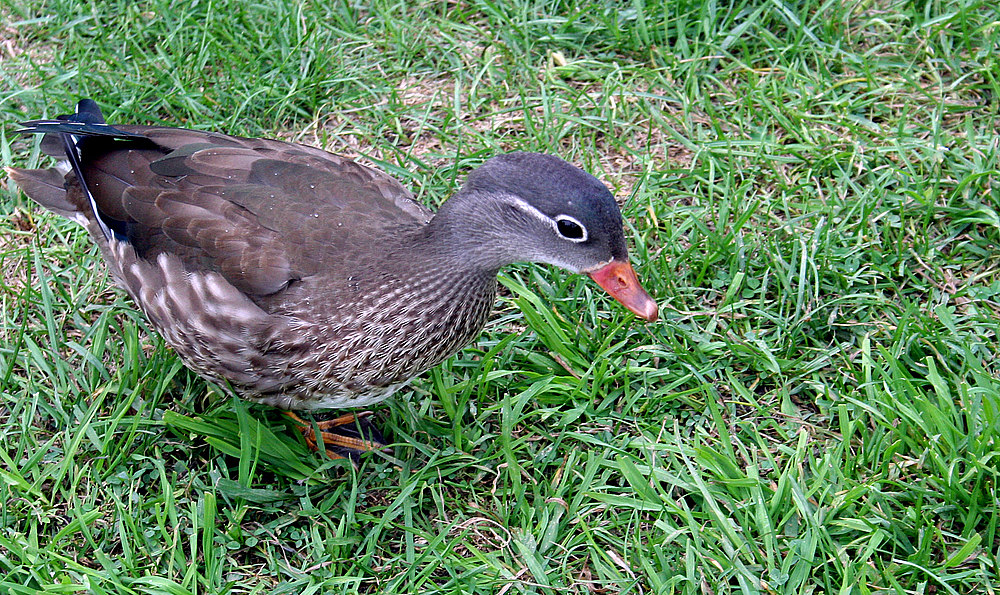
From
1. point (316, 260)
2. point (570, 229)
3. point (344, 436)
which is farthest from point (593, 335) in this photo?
point (316, 260)

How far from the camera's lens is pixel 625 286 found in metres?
2.82

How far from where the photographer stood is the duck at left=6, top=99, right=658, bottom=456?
2727 millimetres

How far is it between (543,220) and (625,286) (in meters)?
0.36

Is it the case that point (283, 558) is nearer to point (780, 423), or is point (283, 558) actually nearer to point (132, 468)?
point (132, 468)

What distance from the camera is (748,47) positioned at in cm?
428

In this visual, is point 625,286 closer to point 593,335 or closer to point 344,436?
point 593,335

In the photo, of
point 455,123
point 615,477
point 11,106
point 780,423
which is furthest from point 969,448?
point 11,106

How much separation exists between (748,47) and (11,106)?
10.5ft

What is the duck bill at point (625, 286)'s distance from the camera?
277 cm

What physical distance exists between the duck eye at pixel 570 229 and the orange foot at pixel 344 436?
3.25 feet

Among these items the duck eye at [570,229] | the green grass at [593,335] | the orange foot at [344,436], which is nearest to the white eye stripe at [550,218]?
the duck eye at [570,229]

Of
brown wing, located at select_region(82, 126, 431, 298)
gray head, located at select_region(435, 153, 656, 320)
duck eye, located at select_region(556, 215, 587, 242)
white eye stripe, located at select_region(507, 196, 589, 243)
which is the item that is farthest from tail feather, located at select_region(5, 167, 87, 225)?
duck eye, located at select_region(556, 215, 587, 242)

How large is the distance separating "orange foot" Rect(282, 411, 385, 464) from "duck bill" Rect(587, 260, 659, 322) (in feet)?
3.04

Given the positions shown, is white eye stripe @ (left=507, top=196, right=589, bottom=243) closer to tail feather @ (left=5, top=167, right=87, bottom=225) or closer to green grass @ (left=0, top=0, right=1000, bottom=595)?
green grass @ (left=0, top=0, right=1000, bottom=595)
